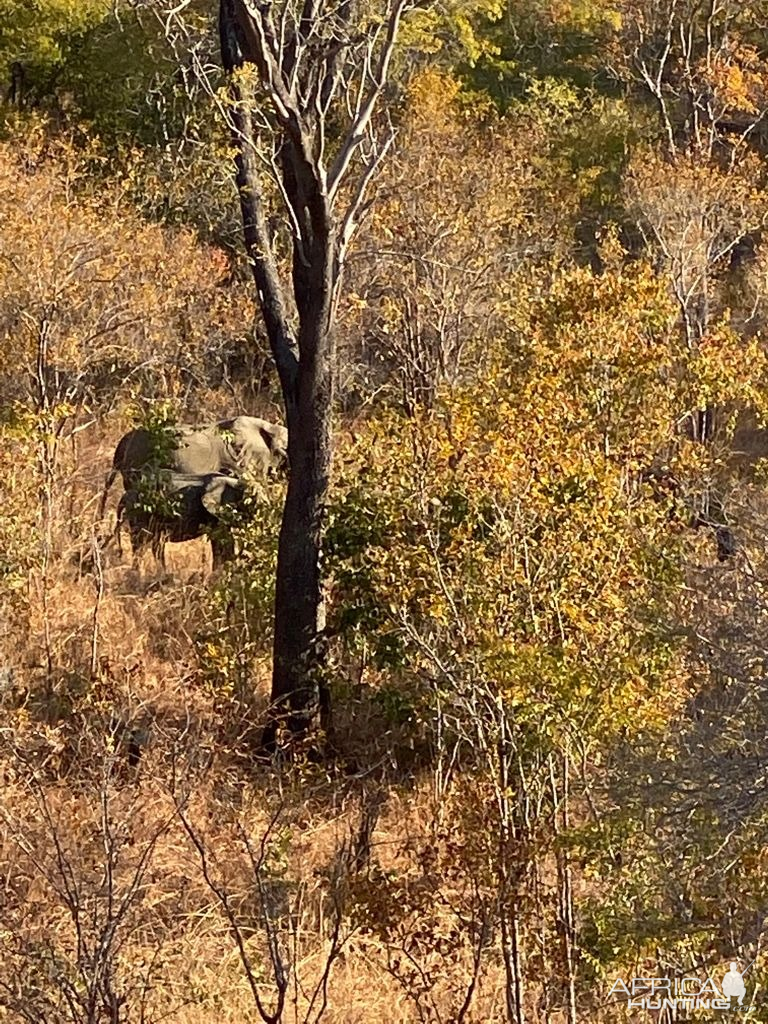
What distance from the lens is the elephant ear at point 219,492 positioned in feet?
40.7

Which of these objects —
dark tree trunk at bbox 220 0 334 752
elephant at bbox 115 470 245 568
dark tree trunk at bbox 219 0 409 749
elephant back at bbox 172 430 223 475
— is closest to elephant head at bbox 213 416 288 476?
elephant back at bbox 172 430 223 475

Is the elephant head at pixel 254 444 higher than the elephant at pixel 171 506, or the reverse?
the elephant head at pixel 254 444

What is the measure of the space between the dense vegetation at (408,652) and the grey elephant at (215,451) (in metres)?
0.56

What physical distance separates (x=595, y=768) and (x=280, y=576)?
3184mm

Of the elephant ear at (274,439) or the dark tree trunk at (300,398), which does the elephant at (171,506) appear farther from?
the dark tree trunk at (300,398)

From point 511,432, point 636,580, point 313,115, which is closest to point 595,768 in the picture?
point 636,580

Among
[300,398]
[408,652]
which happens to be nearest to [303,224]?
[300,398]

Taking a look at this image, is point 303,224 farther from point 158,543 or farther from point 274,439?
point 274,439

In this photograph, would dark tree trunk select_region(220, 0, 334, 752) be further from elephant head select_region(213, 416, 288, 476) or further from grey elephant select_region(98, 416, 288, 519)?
elephant head select_region(213, 416, 288, 476)

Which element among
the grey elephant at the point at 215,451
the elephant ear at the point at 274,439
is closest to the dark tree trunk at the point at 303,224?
the grey elephant at the point at 215,451

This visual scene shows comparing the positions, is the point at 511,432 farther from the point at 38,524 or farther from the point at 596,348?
the point at 38,524

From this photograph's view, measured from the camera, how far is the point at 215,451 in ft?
45.5

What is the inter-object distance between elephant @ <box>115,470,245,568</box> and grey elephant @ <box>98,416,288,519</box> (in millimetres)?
213

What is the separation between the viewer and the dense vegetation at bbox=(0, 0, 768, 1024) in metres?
4.88
